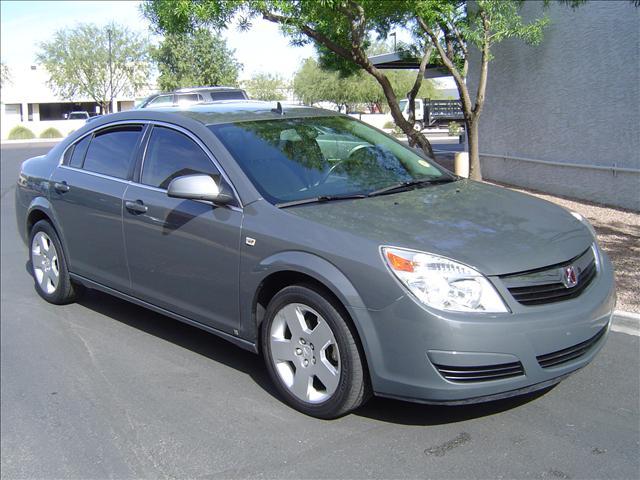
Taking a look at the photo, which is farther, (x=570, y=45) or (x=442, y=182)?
(x=570, y=45)

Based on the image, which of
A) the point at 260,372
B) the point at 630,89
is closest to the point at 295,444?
the point at 260,372

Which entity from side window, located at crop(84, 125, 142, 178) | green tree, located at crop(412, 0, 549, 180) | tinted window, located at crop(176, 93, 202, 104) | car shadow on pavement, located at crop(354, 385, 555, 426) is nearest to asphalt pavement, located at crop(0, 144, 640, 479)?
car shadow on pavement, located at crop(354, 385, 555, 426)

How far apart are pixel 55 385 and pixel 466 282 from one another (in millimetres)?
2895

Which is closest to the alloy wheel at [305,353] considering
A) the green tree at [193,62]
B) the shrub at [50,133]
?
the green tree at [193,62]

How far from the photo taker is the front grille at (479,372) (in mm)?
3521

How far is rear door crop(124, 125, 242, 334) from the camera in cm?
442

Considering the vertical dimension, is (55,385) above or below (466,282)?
below

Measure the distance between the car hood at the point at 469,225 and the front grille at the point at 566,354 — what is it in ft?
1.50

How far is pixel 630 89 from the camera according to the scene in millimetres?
10195

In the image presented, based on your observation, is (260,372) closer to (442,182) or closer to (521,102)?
(442,182)

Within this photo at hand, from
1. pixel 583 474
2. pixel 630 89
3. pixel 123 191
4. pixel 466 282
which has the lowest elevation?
pixel 583 474

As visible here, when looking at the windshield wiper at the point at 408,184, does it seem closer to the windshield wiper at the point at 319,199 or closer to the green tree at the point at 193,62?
the windshield wiper at the point at 319,199

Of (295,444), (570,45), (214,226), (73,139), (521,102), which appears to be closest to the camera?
(295,444)

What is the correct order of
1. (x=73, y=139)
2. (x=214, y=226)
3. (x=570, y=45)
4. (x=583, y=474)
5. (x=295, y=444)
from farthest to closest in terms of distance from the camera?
(x=570, y=45)
(x=73, y=139)
(x=214, y=226)
(x=295, y=444)
(x=583, y=474)
